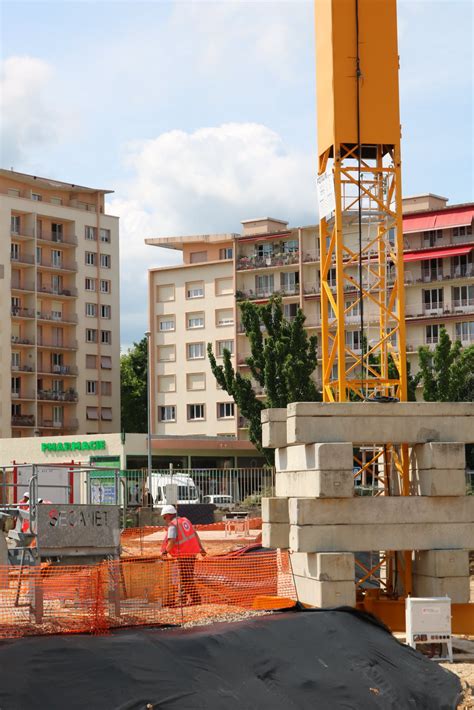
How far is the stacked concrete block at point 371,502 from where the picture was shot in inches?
572

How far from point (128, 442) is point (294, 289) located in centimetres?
2178

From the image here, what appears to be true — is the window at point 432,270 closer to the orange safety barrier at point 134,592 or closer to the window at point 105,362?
the window at point 105,362

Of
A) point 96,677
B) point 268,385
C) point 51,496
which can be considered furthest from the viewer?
point 268,385

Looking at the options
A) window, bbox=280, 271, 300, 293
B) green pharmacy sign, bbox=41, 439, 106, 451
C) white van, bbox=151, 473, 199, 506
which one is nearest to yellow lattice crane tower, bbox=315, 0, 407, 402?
white van, bbox=151, 473, 199, 506

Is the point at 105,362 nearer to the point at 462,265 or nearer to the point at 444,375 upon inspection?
the point at 462,265

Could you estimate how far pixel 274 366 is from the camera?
48312 mm

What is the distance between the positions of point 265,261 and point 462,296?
14749 millimetres

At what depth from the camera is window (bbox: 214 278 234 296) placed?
83.1 metres

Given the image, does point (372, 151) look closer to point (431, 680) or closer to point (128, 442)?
point (431, 680)

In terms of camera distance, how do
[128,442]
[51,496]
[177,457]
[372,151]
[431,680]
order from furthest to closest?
[177,457] < [128,442] < [51,496] < [372,151] < [431,680]

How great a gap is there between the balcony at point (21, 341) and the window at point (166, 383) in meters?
9.49

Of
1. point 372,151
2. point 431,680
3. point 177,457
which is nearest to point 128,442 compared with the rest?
point 177,457

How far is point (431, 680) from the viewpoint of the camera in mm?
11391

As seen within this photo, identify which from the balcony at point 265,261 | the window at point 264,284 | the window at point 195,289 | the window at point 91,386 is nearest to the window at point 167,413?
the window at point 91,386
